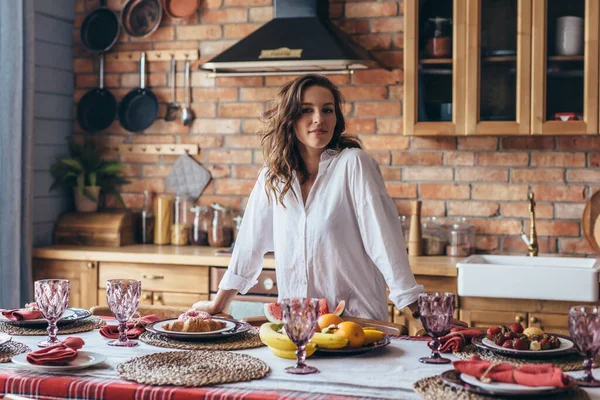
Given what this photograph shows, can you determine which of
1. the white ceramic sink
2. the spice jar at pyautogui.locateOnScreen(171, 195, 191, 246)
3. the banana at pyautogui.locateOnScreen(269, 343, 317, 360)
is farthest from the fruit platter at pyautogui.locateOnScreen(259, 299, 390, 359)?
the spice jar at pyautogui.locateOnScreen(171, 195, 191, 246)

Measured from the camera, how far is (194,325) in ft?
6.95

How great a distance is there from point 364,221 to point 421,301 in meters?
0.80

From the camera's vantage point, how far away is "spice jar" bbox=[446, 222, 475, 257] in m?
4.03

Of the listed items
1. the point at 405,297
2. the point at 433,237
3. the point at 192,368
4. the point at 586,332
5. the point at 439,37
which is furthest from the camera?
the point at 433,237

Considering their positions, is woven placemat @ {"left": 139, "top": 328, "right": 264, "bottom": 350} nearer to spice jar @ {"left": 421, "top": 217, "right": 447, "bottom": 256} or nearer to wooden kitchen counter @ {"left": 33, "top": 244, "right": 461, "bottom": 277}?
wooden kitchen counter @ {"left": 33, "top": 244, "right": 461, "bottom": 277}

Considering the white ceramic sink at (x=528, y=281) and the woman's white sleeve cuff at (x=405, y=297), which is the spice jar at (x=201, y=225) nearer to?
the white ceramic sink at (x=528, y=281)

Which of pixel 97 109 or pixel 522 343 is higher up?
pixel 97 109

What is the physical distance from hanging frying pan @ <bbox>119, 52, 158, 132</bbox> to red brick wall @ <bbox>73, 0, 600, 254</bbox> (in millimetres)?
43

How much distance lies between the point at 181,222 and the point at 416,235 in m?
1.28

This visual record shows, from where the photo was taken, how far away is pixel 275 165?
2.75m

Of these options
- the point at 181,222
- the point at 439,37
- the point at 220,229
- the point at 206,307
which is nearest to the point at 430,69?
the point at 439,37

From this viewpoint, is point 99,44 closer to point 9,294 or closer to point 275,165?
point 9,294

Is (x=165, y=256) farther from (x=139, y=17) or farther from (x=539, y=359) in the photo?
(x=539, y=359)

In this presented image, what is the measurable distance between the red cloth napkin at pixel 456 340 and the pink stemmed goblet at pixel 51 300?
896mm
